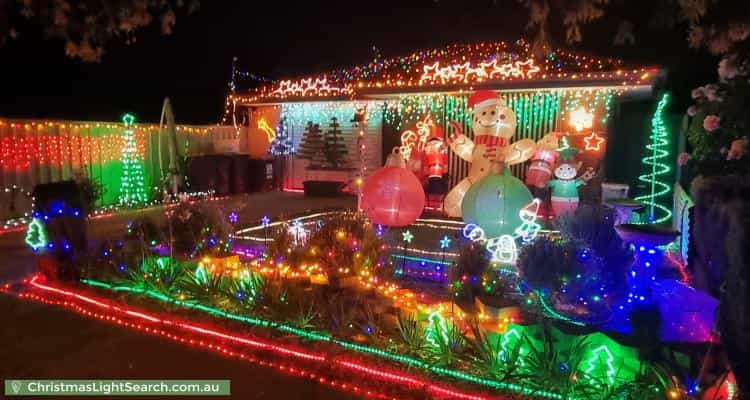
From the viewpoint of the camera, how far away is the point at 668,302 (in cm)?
465

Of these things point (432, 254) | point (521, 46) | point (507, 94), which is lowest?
point (432, 254)

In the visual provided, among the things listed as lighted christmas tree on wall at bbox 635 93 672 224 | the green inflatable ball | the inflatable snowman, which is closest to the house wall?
the inflatable snowman

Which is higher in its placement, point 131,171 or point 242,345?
point 131,171

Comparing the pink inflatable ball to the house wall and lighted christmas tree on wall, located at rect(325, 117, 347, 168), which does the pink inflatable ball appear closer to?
the house wall

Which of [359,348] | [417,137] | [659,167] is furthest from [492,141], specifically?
[359,348]

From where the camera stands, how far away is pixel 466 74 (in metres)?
11.7

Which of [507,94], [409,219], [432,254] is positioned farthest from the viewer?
[507,94]

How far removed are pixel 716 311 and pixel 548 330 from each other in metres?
1.43

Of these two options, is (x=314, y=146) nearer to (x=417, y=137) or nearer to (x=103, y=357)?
(x=417, y=137)

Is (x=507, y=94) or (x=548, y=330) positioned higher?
(x=507, y=94)

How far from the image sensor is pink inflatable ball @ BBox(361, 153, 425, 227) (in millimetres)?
7637

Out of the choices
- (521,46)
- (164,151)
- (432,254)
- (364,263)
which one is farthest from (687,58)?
(164,151)

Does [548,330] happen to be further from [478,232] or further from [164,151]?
[164,151]

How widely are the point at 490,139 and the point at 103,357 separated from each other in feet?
21.5
